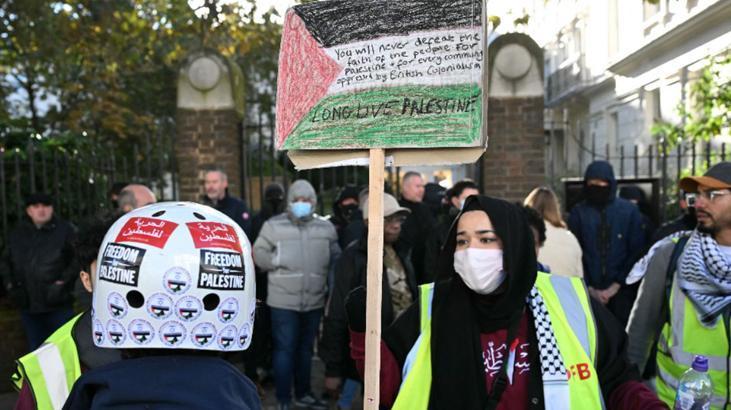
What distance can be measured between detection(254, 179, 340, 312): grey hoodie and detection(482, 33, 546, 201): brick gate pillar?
2.35m

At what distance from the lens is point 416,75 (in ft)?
9.24

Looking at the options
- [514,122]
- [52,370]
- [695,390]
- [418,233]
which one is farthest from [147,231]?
[514,122]

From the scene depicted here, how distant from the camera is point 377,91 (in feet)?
9.37

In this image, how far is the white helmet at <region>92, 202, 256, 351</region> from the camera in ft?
5.64

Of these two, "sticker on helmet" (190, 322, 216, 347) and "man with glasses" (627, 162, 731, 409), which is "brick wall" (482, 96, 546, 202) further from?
"sticker on helmet" (190, 322, 216, 347)

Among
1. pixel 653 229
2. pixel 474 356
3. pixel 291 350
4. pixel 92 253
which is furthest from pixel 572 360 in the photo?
pixel 653 229

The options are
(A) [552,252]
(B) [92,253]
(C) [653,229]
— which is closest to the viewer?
(B) [92,253]

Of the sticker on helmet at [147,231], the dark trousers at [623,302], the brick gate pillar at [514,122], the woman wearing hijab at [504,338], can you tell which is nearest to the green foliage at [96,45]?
the brick gate pillar at [514,122]

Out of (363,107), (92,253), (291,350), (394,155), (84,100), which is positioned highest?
(84,100)

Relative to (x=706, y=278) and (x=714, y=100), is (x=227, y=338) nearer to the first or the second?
(x=706, y=278)

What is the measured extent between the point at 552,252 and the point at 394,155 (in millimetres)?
2995

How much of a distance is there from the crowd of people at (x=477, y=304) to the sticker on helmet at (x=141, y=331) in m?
0.02

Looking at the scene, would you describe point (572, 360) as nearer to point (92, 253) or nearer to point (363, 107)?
point (363, 107)

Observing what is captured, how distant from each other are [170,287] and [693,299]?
104 inches
